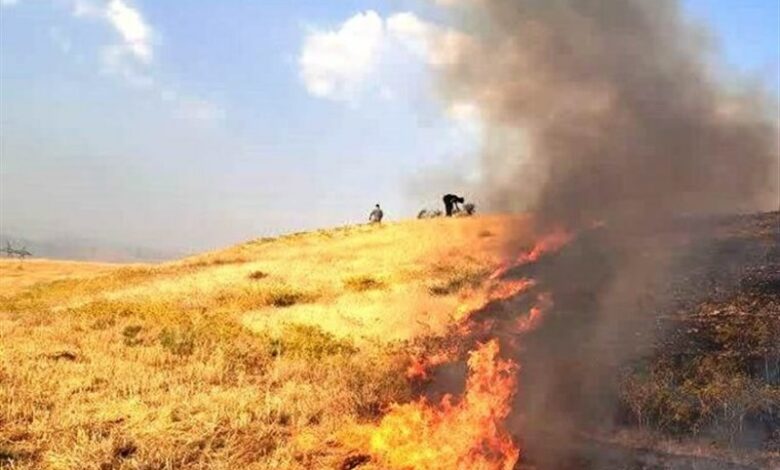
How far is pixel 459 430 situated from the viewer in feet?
38.9

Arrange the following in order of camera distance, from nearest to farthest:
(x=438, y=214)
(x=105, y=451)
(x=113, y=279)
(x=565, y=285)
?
(x=105, y=451)
(x=565, y=285)
(x=113, y=279)
(x=438, y=214)

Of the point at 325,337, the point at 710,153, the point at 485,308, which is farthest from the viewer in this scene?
the point at 325,337

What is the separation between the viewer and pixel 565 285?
1756cm

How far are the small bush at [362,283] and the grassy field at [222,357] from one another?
9 cm

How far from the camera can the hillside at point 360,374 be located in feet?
39.2

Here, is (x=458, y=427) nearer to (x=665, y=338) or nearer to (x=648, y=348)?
(x=648, y=348)

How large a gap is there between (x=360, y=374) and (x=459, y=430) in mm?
4811

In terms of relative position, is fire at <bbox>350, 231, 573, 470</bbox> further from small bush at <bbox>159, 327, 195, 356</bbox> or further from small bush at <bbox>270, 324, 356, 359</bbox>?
small bush at <bbox>159, 327, 195, 356</bbox>

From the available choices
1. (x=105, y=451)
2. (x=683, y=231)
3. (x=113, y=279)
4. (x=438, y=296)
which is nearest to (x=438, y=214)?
(x=113, y=279)

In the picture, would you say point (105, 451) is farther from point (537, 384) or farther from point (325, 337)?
point (325, 337)

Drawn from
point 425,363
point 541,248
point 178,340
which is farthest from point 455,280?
point 425,363

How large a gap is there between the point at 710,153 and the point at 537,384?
8.74m

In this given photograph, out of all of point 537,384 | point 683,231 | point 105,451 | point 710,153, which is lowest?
point 105,451

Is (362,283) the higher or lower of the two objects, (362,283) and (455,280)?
the lower
